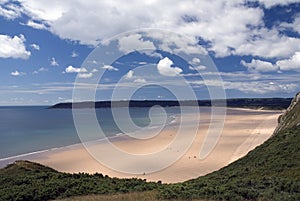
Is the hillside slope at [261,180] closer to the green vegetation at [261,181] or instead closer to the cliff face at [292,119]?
the green vegetation at [261,181]

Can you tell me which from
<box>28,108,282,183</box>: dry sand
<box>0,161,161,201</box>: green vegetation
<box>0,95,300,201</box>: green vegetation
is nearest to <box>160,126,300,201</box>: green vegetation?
<box>0,95,300,201</box>: green vegetation

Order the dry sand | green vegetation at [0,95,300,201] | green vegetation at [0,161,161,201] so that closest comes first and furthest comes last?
green vegetation at [0,95,300,201] → green vegetation at [0,161,161,201] → the dry sand

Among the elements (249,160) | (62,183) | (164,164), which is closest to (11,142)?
(164,164)

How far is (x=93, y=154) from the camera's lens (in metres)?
54.7

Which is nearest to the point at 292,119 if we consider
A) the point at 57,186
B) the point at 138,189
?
the point at 138,189

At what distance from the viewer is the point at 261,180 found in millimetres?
18047

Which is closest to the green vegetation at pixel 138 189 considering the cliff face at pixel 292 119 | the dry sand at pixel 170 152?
the dry sand at pixel 170 152

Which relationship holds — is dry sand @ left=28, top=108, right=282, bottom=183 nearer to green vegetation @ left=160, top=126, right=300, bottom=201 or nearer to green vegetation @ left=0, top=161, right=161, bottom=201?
green vegetation @ left=160, top=126, right=300, bottom=201

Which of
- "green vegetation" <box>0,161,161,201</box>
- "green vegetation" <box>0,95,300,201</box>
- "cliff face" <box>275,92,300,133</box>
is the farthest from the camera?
"cliff face" <box>275,92,300,133</box>

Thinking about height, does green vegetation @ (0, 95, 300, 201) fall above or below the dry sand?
above

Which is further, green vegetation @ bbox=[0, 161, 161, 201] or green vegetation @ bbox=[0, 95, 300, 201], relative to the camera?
green vegetation @ bbox=[0, 161, 161, 201]

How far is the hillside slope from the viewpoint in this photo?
13812mm

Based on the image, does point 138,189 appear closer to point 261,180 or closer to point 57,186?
point 57,186

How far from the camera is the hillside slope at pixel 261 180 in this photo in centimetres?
1381
